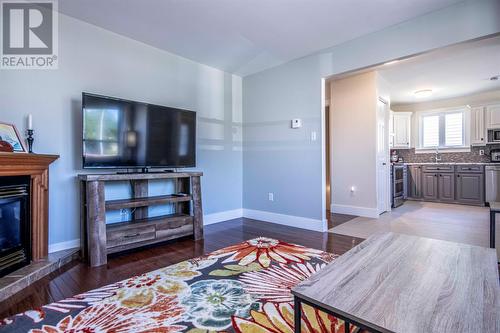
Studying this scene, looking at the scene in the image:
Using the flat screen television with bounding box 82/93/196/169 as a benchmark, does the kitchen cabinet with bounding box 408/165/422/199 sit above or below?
below

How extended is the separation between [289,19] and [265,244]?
8.06 ft

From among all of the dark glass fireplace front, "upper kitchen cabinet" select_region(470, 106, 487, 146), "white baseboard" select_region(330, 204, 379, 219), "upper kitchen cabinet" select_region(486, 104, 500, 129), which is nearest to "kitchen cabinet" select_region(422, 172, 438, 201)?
"upper kitchen cabinet" select_region(470, 106, 487, 146)

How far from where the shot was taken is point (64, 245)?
2.60 metres

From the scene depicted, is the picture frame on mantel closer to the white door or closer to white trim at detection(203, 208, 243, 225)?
white trim at detection(203, 208, 243, 225)

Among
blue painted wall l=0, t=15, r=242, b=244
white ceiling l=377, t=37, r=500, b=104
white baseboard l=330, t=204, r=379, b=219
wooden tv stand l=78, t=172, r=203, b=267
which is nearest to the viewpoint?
wooden tv stand l=78, t=172, r=203, b=267

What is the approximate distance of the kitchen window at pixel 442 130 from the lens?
606 centimetres

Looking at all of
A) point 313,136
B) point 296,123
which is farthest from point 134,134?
point 313,136

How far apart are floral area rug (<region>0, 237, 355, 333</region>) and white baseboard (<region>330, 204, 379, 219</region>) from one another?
7.86 feet

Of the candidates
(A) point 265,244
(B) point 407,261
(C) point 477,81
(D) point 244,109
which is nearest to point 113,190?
(A) point 265,244

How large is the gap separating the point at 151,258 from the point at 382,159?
4109 millimetres

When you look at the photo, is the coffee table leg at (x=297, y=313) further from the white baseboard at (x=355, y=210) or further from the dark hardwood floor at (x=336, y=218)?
the white baseboard at (x=355, y=210)

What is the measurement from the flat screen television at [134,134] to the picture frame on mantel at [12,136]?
47cm

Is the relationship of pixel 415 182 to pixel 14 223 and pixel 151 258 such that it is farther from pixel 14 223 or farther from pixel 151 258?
pixel 14 223

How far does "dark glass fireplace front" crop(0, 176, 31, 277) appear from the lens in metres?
1.96
